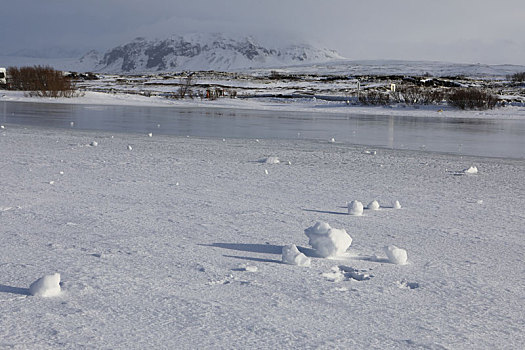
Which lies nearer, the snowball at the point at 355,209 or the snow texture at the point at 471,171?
the snowball at the point at 355,209

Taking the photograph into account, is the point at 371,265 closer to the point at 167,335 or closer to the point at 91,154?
the point at 167,335

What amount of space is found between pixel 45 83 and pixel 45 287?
1635 inches

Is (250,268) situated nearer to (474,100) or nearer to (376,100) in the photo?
(474,100)

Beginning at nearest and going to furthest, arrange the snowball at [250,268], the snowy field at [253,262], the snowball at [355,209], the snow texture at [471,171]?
the snowy field at [253,262] → the snowball at [250,268] → the snowball at [355,209] → the snow texture at [471,171]

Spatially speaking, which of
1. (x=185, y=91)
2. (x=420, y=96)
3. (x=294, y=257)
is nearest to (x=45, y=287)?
(x=294, y=257)

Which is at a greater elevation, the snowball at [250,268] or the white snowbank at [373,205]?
the white snowbank at [373,205]

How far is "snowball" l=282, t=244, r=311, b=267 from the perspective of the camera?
342 cm

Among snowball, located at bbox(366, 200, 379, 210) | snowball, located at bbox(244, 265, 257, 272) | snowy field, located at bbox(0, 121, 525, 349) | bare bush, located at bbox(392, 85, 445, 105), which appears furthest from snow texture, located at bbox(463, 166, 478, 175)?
bare bush, located at bbox(392, 85, 445, 105)

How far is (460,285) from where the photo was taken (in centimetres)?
318

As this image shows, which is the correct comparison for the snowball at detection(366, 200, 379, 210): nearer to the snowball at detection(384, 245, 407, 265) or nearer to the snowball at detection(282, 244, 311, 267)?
the snowball at detection(384, 245, 407, 265)

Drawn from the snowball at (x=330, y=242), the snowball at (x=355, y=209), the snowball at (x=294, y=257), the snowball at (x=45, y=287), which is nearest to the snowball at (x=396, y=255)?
the snowball at (x=330, y=242)

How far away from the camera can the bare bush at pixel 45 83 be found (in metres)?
40.0

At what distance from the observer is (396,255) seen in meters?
3.50

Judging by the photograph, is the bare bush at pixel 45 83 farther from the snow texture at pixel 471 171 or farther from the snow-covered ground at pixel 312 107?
the snow texture at pixel 471 171
